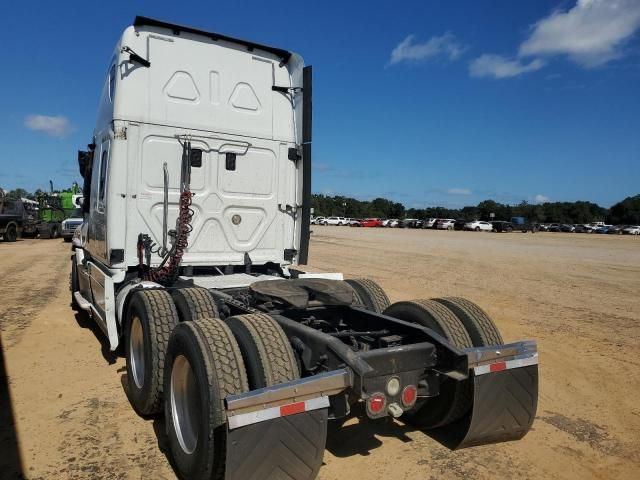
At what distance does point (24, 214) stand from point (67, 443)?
99.6 ft

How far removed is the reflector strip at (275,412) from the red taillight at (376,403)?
1.04ft

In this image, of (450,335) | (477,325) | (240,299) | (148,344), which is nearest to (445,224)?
(240,299)

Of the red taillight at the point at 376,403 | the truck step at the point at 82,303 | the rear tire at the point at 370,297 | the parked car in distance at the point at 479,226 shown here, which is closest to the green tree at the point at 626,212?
the parked car in distance at the point at 479,226

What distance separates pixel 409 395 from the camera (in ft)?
10.8

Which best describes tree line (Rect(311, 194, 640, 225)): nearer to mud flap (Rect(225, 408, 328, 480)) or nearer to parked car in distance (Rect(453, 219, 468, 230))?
parked car in distance (Rect(453, 219, 468, 230))

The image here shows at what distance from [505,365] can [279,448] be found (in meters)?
1.72

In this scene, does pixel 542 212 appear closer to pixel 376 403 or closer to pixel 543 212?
pixel 543 212

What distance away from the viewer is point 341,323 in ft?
15.7

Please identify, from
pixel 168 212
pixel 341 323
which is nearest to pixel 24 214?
→ pixel 168 212

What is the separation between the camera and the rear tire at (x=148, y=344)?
421 centimetres

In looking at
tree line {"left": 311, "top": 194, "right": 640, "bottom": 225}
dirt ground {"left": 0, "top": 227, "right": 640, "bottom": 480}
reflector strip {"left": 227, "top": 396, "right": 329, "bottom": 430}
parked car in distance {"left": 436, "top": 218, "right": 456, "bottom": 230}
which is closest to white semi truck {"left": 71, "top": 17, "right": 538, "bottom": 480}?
reflector strip {"left": 227, "top": 396, "right": 329, "bottom": 430}

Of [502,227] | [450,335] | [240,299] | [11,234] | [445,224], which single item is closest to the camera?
[450,335]

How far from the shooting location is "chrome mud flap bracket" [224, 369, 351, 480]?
2.69 meters

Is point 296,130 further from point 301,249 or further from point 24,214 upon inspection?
point 24,214
